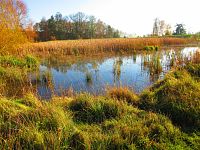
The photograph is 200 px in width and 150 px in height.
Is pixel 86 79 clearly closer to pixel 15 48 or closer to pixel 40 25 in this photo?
pixel 15 48

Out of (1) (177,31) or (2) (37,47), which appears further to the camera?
(1) (177,31)

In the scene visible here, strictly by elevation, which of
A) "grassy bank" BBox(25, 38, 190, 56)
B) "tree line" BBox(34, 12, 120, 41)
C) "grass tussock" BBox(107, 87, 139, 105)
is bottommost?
"grass tussock" BBox(107, 87, 139, 105)

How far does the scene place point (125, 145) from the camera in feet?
12.7

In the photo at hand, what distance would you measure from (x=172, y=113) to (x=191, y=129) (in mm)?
661

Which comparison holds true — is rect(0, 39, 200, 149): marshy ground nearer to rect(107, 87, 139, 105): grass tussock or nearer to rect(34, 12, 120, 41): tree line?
rect(107, 87, 139, 105): grass tussock

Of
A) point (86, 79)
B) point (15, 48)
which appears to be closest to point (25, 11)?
point (15, 48)

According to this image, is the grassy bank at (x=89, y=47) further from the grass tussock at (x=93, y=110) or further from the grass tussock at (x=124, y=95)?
the grass tussock at (x=93, y=110)

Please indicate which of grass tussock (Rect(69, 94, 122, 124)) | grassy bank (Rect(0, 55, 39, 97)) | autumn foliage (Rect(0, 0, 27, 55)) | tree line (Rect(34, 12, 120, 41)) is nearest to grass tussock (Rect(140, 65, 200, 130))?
grass tussock (Rect(69, 94, 122, 124))

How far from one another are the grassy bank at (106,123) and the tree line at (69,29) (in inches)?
1711

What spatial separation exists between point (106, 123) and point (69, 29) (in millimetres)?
50578

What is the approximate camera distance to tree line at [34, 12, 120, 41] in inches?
2002

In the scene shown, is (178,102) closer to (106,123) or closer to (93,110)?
(106,123)

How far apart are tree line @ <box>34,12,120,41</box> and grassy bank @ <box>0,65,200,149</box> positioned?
43.5 metres

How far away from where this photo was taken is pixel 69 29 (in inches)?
2104
